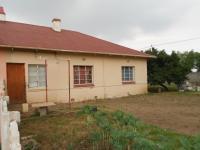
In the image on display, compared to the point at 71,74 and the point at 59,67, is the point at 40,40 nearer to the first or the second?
the point at 59,67

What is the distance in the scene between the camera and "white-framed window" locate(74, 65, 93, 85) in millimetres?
17391

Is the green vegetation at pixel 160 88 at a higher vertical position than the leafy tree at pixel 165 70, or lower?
lower

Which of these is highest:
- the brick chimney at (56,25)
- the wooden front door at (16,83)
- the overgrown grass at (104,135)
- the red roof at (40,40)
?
the brick chimney at (56,25)

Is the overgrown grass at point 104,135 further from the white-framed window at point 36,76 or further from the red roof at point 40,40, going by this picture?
the red roof at point 40,40

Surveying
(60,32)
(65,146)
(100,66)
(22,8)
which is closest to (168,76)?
(100,66)

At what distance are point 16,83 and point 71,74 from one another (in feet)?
11.7

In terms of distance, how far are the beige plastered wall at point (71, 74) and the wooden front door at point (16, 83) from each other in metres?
0.23

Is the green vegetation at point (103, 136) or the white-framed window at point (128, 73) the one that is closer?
the green vegetation at point (103, 136)

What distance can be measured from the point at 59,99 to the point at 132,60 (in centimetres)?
733

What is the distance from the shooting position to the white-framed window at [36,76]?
15.1 meters

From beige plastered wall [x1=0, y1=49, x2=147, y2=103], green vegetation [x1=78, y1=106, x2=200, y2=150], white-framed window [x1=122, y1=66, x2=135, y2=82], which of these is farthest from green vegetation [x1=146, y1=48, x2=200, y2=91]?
green vegetation [x1=78, y1=106, x2=200, y2=150]

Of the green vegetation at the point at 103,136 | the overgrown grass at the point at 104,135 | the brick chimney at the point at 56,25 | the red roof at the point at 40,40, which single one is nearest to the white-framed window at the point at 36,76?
the red roof at the point at 40,40

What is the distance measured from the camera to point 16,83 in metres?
14.5

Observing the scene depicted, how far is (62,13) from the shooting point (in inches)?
876
